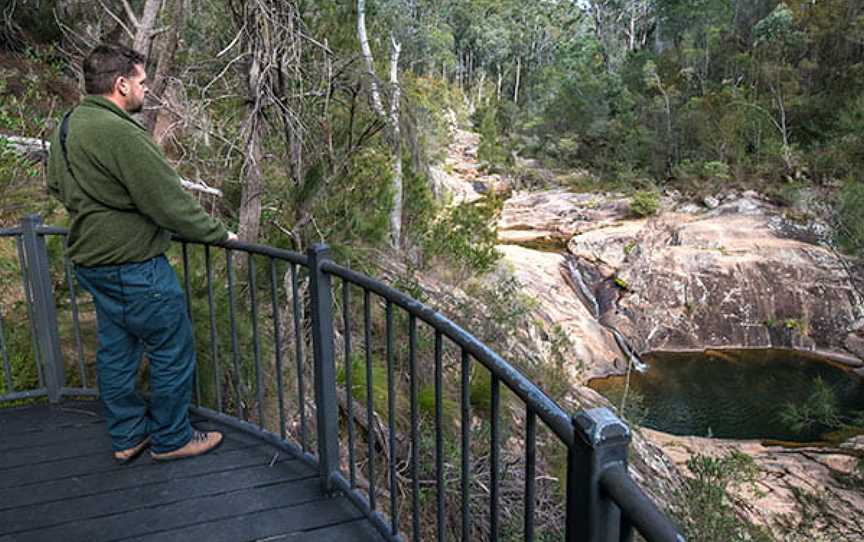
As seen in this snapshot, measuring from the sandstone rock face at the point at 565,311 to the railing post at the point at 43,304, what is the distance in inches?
423

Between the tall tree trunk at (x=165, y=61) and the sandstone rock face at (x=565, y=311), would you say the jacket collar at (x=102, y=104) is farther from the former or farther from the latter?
the sandstone rock face at (x=565, y=311)

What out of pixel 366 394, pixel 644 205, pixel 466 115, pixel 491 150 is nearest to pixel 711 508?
pixel 366 394

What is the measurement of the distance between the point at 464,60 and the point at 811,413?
43.7m

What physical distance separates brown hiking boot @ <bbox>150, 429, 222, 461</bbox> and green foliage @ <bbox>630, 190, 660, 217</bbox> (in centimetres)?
1998

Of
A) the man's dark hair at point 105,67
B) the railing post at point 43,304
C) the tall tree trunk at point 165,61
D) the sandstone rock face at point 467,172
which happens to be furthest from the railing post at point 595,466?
the sandstone rock face at point 467,172

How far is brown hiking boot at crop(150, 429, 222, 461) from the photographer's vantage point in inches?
109

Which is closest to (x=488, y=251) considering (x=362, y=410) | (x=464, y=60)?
(x=362, y=410)

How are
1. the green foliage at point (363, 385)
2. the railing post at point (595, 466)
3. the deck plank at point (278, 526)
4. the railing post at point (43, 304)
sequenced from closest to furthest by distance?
the railing post at point (595, 466)
the deck plank at point (278, 526)
the railing post at point (43, 304)
the green foliage at point (363, 385)

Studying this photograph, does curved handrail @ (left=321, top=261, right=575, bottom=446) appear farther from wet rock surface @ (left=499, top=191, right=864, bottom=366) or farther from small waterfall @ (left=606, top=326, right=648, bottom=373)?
wet rock surface @ (left=499, top=191, right=864, bottom=366)

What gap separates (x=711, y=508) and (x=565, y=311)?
9220 millimetres

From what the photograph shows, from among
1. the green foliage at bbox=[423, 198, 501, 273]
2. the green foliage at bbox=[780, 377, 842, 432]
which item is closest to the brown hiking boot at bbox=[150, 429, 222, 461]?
the green foliage at bbox=[423, 198, 501, 273]

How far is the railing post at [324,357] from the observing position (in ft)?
7.71

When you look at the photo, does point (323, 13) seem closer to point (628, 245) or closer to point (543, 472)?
point (543, 472)

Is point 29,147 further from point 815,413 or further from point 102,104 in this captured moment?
point 815,413
